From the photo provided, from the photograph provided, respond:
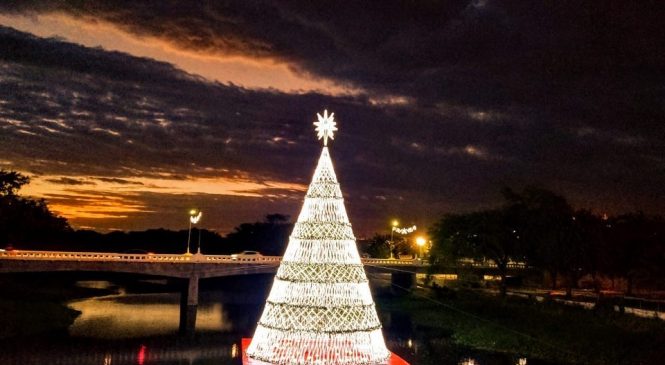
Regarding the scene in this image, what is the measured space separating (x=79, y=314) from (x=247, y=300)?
77.0 ft

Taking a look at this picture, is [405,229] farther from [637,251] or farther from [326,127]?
[326,127]

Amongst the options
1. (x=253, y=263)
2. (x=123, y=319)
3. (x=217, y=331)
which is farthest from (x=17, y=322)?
(x=253, y=263)

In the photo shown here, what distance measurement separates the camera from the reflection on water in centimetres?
4850

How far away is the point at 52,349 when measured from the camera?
40.2 m

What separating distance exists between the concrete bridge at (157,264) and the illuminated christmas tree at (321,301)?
1021 inches

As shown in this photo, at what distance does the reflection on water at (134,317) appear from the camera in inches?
1909

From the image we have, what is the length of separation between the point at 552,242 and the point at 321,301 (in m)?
37.3

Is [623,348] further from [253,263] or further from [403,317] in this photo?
[253,263]

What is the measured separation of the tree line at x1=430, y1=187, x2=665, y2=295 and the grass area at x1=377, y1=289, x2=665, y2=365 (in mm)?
5208

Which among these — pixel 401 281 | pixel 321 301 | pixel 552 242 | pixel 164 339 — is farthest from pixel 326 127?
pixel 401 281

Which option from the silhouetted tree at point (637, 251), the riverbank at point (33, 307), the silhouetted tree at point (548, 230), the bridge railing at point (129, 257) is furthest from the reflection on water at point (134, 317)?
the silhouetted tree at point (637, 251)

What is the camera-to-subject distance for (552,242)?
2258 inches

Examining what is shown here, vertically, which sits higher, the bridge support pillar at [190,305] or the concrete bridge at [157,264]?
the concrete bridge at [157,264]

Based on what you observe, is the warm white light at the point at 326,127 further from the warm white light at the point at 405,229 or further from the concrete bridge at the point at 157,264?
the warm white light at the point at 405,229
